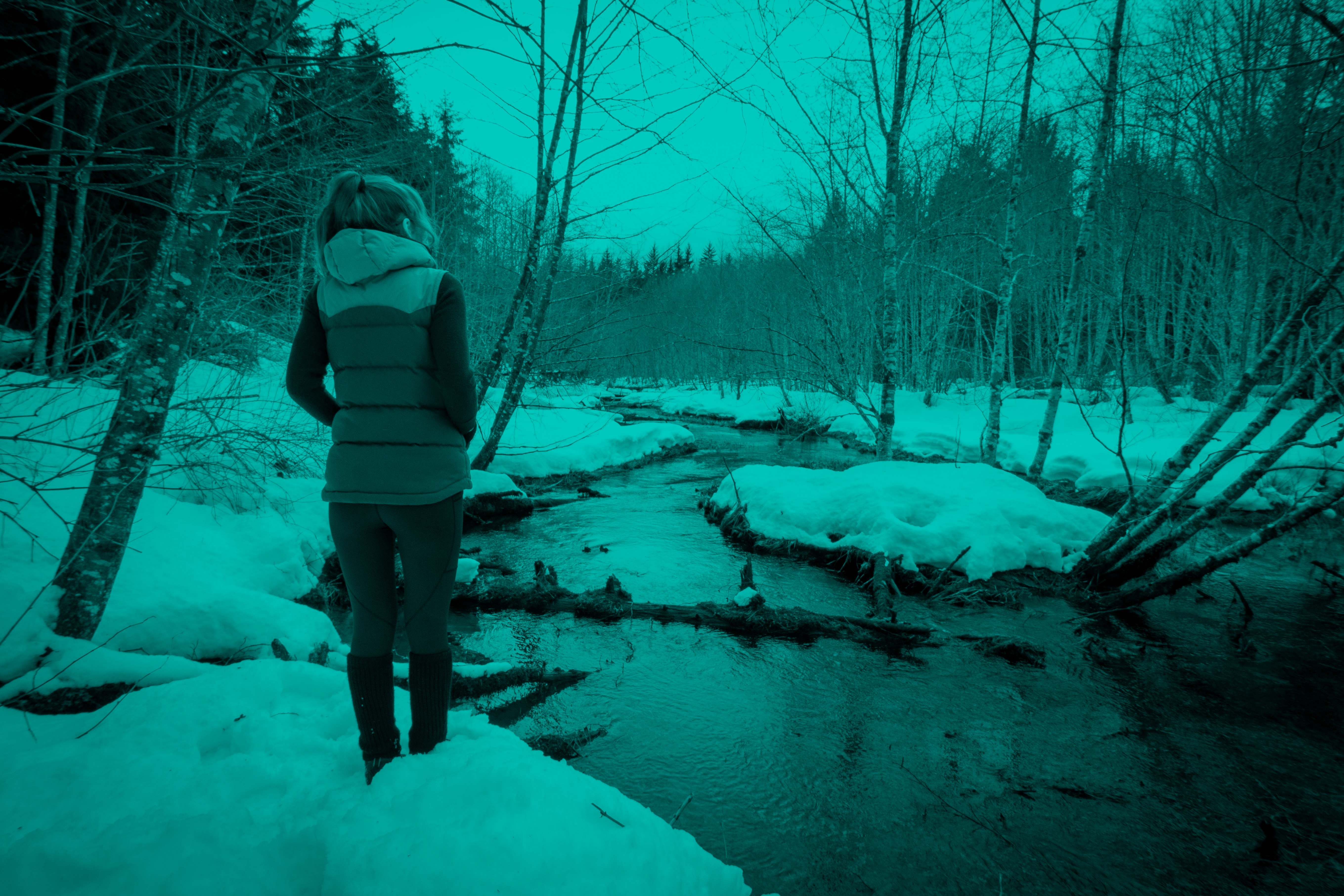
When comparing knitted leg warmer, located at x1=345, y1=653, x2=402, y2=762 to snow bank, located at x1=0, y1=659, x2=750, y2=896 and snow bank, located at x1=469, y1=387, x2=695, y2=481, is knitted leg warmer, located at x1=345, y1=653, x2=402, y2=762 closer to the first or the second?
snow bank, located at x1=0, y1=659, x2=750, y2=896

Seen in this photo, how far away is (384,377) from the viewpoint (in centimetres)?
178

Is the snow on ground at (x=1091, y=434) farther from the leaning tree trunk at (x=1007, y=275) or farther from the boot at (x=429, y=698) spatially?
the boot at (x=429, y=698)

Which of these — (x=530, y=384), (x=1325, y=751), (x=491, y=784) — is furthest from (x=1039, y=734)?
(x=530, y=384)

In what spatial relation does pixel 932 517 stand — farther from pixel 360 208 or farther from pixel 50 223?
pixel 50 223

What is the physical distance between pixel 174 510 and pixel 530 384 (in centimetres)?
546

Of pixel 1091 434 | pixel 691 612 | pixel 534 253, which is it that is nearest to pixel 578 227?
pixel 534 253

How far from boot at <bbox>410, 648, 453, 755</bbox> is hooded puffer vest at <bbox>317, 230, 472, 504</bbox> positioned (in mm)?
559

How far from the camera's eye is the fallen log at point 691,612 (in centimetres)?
483

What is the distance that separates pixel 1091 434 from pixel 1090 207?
4951mm

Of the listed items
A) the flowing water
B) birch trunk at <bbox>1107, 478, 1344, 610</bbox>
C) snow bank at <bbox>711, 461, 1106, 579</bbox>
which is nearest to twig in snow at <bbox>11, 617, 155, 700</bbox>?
the flowing water

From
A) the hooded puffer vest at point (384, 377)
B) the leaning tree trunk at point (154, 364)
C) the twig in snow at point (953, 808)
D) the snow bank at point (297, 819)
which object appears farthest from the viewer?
the twig in snow at point (953, 808)

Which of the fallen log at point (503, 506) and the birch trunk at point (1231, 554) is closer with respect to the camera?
the birch trunk at point (1231, 554)

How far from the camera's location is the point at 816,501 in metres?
7.65

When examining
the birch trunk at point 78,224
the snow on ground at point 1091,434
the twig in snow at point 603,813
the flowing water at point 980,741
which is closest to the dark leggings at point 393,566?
the twig in snow at point 603,813
